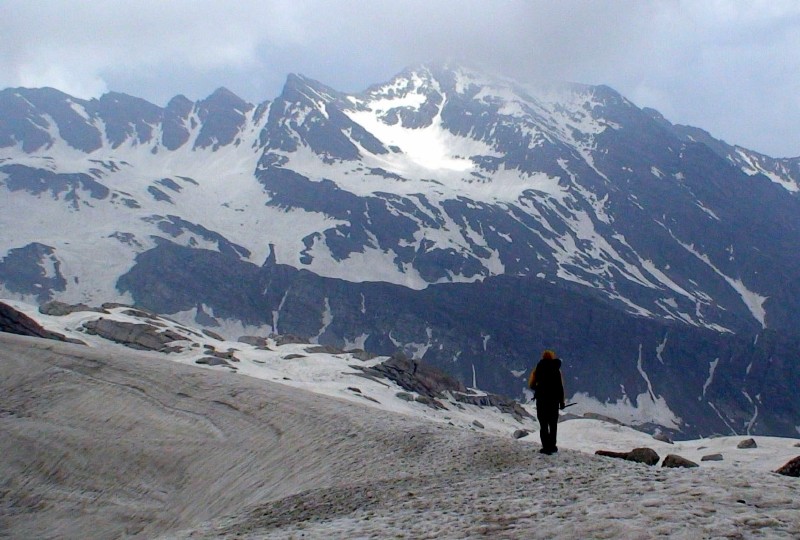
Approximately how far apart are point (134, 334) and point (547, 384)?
243 ft

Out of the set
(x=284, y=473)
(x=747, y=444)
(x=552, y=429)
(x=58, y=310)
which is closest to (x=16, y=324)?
(x=284, y=473)

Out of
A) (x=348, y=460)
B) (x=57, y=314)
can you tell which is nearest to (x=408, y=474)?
(x=348, y=460)

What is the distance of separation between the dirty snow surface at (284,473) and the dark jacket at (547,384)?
3.96ft

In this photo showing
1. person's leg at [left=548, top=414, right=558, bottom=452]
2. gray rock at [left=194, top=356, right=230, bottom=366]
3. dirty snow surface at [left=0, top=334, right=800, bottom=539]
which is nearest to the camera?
dirty snow surface at [left=0, top=334, right=800, bottom=539]

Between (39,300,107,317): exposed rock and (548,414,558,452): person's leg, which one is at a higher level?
(548,414,558,452): person's leg

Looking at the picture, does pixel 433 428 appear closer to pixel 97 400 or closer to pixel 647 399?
pixel 97 400

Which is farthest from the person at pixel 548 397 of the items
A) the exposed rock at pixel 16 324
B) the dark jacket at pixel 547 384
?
the exposed rock at pixel 16 324

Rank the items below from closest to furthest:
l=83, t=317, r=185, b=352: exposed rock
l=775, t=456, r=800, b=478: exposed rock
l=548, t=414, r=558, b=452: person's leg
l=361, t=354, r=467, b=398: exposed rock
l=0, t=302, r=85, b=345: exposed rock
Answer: l=548, t=414, r=558, b=452: person's leg, l=775, t=456, r=800, b=478: exposed rock, l=0, t=302, r=85, b=345: exposed rock, l=83, t=317, r=185, b=352: exposed rock, l=361, t=354, r=467, b=398: exposed rock

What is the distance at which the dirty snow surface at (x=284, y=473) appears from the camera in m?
10.8

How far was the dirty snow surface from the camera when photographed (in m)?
10.8

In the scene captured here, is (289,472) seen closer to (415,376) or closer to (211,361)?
(211,361)

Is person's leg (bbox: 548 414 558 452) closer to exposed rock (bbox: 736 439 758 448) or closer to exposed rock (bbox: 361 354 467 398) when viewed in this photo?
exposed rock (bbox: 736 439 758 448)

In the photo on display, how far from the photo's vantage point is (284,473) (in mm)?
18141

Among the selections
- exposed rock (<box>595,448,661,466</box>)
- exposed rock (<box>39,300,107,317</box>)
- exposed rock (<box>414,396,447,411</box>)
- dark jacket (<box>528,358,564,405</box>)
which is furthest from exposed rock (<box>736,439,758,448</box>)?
exposed rock (<box>39,300,107,317</box>)
